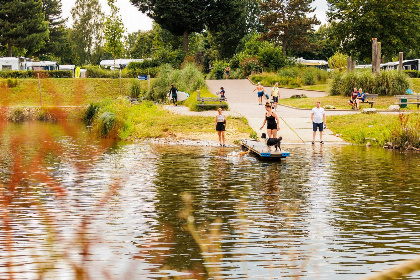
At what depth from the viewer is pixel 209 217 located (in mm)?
14656

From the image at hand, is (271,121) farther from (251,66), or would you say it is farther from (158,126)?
(251,66)

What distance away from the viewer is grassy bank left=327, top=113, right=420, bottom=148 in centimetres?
3144

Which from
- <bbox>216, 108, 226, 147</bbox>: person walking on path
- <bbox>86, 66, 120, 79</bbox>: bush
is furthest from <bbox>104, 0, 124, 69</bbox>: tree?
<bbox>216, 108, 226, 147</bbox>: person walking on path

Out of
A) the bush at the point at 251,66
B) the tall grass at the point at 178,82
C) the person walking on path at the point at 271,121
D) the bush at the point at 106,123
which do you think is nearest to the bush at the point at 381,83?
the tall grass at the point at 178,82

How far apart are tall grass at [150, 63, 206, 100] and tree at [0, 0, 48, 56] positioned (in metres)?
36.6

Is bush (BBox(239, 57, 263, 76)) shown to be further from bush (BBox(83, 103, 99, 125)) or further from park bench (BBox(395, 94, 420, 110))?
park bench (BBox(395, 94, 420, 110))

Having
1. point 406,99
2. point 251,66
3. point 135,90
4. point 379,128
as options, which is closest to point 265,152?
point 379,128

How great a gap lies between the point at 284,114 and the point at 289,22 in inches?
2153

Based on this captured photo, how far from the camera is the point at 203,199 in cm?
1717

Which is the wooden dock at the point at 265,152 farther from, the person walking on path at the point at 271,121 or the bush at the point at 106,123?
the bush at the point at 106,123

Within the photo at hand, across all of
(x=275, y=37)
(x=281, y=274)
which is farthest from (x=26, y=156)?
(x=275, y=37)

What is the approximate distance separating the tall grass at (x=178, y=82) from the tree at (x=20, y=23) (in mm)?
36606

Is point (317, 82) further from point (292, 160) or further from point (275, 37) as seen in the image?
point (292, 160)

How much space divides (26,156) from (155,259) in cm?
1566
